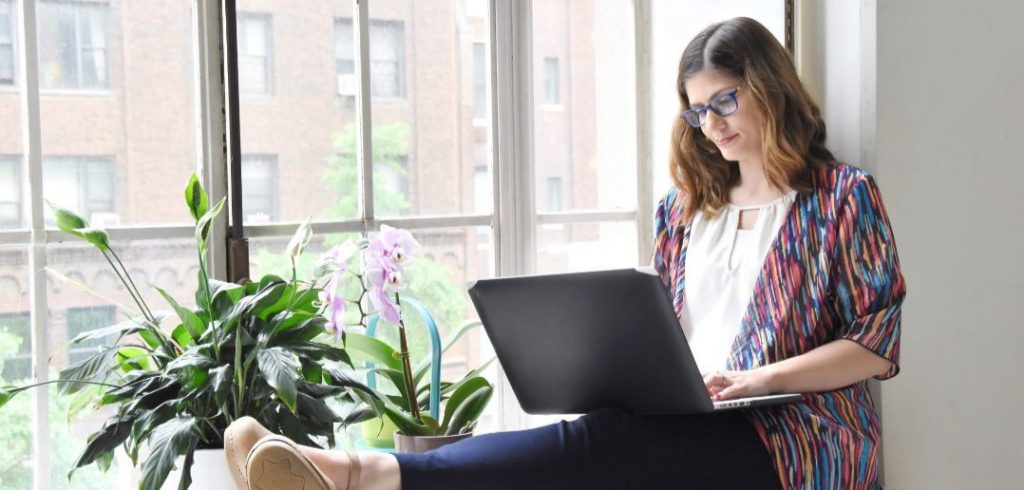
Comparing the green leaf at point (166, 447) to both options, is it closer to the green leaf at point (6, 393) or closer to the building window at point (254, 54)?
the green leaf at point (6, 393)

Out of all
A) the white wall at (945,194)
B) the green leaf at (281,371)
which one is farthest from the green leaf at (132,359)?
the white wall at (945,194)

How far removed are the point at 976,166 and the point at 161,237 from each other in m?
1.64

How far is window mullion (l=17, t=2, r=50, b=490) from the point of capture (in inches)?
68.7

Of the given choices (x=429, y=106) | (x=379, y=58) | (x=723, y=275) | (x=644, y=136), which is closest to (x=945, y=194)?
(x=723, y=275)

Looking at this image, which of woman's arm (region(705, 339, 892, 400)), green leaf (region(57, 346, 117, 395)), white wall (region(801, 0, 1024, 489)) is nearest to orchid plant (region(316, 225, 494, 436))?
green leaf (region(57, 346, 117, 395))

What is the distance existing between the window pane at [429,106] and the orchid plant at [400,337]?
0.21 meters

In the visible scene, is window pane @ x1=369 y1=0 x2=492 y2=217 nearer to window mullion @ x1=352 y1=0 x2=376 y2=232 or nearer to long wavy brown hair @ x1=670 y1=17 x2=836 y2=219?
window mullion @ x1=352 y1=0 x2=376 y2=232

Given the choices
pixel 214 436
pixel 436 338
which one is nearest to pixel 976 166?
pixel 436 338

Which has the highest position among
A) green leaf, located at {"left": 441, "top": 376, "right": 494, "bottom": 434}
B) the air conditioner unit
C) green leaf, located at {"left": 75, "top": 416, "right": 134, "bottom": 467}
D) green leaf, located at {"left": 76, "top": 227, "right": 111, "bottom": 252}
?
the air conditioner unit

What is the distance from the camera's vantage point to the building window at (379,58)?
2.10 m

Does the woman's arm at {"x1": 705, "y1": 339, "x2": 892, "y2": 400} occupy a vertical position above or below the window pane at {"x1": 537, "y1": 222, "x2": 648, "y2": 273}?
below

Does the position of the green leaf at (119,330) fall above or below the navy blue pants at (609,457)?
above

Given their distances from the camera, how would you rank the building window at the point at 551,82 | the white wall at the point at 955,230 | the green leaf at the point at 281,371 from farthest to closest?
the building window at the point at 551,82
the white wall at the point at 955,230
the green leaf at the point at 281,371

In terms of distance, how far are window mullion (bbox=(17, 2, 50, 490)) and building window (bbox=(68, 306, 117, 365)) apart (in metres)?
0.04
